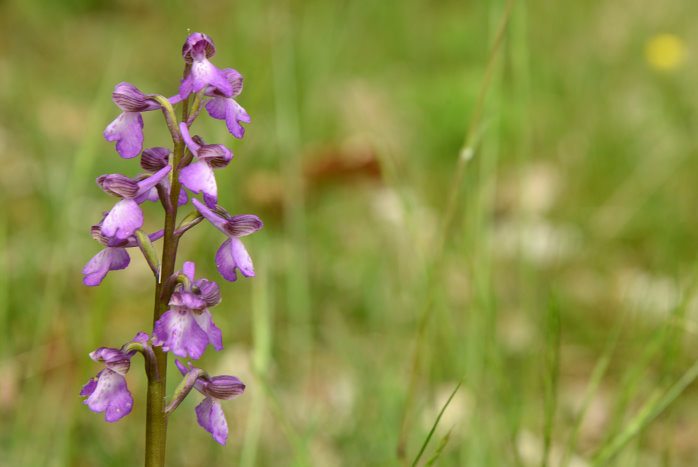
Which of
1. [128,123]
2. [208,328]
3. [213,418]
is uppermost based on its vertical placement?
[128,123]

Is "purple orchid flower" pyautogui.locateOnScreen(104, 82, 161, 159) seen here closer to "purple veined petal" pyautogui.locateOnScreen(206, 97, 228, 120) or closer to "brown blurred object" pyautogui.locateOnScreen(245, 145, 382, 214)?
"purple veined petal" pyautogui.locateOnScreen(206, 97, 228, 120)

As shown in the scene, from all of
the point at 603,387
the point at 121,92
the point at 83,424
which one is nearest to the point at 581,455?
the point at 603,387

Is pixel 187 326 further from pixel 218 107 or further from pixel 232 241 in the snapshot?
pixel 218 107

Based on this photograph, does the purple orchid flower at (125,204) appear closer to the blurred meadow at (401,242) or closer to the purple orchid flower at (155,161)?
the purple orchid flower at (155,161)

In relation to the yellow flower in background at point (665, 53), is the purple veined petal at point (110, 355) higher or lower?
lower

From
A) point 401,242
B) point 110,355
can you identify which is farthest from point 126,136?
point 401,242

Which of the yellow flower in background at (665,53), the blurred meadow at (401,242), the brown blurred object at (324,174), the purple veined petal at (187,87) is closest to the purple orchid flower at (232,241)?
the purple veined petal at (187,87)

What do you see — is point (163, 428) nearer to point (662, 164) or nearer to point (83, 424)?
point (83, 424)
